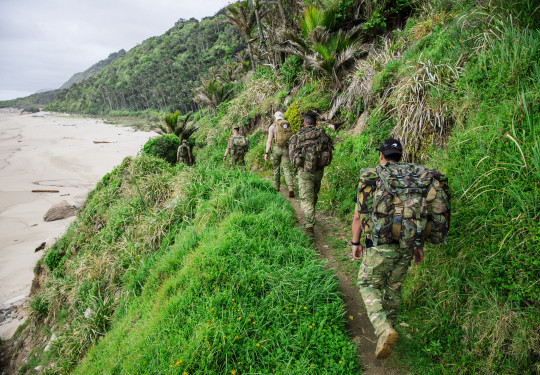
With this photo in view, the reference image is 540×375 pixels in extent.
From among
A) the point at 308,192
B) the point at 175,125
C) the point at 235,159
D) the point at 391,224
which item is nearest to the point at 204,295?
the point at 391,224

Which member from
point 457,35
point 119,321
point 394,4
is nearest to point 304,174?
point 457,35

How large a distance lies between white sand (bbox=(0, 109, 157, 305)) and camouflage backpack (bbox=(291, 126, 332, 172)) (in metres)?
11.2

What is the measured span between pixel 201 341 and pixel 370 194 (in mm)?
1984

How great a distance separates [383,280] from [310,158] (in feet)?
7.22

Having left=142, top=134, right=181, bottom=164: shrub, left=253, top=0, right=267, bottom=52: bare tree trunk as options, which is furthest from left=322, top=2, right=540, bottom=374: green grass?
left=142, top=134, right=181, bottom=164: shrub

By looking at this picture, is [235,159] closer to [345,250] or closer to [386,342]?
[345,250]

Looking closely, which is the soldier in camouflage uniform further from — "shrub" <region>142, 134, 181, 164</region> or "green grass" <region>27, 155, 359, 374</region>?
"shrub" <region>142, 134, 181, 164</region>

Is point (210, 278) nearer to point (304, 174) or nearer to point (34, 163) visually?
point (304, 174)

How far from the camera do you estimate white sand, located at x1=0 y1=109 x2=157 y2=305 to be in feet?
35.0

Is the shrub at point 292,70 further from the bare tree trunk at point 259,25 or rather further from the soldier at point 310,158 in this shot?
the soldier at point 310,158

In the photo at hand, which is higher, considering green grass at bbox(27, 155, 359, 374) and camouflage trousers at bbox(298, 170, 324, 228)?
camouflage trousers at bbox(298, 170, 324, 228)

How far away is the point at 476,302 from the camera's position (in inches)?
86.7

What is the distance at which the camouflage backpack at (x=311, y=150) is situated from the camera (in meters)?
4.08

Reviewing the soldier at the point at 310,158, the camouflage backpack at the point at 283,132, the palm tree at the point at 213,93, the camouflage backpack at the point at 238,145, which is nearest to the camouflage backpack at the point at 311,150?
the soldier at the point at 310,158
